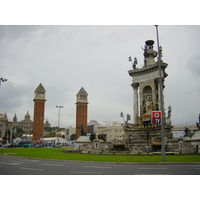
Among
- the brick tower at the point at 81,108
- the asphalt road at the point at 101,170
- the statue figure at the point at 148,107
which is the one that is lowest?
the asphalt road at the point at 101,170

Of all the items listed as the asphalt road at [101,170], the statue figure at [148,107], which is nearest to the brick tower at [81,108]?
the statue figure at [148,107]

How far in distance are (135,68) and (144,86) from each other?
4.09 metres

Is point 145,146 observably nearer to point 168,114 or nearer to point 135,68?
point 168,114

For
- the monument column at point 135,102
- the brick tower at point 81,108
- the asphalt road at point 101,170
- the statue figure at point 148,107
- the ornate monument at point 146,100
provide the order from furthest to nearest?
the brick tower at point 81,108 → the monument column at point 135,102 → the statue figure at point 148,107 → the ornate monument at point 146,100 → the asphalt road at point 101,170

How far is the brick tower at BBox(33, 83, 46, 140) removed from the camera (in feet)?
369

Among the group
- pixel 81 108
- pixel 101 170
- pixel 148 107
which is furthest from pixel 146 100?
pixel 81 108

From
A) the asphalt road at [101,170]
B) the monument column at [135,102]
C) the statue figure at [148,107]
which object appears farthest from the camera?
the monument column at [135,102]

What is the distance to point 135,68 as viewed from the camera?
38.7 meters

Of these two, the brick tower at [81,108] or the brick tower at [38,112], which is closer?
the brick tower at [38,112]

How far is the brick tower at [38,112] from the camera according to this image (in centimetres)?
11238

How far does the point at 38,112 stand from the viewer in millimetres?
114688

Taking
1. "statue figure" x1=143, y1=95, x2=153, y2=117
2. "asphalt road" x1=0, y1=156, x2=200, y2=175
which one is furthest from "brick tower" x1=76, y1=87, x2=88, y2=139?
"asphalt road" x1=0, y1=156, x2=200, y2=175

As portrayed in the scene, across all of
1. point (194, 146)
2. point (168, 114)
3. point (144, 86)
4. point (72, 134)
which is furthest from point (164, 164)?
point (72, 134)

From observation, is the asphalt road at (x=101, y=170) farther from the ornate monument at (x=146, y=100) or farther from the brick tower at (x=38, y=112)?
the brick tower at (x=38, y=112)
